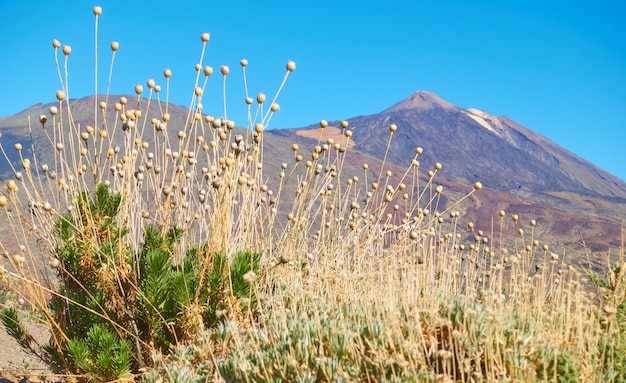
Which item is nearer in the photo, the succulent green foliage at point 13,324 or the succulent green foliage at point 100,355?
the succulent green foliage at point 100,355

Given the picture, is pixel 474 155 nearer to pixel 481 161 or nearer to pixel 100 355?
pixel 481 161

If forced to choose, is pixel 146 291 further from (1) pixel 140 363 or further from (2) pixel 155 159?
(2) pixel 155 159

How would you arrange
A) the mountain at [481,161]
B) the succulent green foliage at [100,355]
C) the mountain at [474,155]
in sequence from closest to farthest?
the succulent green foliage at [100,355], the mountain at [481,161], the mountain at [474,155]

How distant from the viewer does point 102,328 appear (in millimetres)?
3217

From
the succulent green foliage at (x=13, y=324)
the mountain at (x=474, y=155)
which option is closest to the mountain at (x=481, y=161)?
the mountain at (x=474, y=155)

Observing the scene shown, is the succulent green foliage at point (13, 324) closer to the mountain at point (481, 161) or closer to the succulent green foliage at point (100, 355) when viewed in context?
the succulent green foliage at point (100, 355)

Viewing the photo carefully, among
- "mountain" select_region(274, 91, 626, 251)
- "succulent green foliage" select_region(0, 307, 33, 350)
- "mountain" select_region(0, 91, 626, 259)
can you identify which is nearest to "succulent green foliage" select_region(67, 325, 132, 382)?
"succulent green foliage" select_region(0, 307, 33, 350)

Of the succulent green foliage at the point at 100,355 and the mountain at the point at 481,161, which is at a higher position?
the mountain at the point at 481,161

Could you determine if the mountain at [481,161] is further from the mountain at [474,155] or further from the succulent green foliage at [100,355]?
the succulent green foliage at [100,355]

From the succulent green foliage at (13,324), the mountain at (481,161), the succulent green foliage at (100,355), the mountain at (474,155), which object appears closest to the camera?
the succulent green foliage at (100,355)

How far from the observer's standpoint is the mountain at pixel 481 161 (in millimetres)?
58088

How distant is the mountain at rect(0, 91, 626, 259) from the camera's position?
58.1 m

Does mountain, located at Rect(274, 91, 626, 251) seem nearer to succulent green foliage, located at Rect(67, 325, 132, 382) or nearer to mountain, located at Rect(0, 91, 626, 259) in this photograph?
mountain, located at Rect(0, 91, 626, 259)

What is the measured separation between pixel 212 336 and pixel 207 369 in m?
0.36
